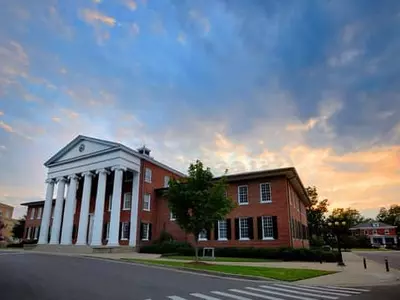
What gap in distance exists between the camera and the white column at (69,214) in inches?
1374

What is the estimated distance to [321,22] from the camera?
42.9 feet

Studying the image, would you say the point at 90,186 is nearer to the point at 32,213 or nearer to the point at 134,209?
the point at 134,209

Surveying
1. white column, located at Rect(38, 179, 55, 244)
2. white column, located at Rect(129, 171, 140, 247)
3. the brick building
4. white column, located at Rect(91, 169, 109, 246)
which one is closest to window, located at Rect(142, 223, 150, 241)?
the brick building

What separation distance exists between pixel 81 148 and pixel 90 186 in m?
4.97

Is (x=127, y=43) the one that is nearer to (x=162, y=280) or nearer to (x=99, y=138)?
(x=162, y=280)

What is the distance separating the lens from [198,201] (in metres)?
20.0

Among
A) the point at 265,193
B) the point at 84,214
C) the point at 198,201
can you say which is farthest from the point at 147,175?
the point at 198,201

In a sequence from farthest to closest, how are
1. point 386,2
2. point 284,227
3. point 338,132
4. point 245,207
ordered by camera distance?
point 245,207, point 284,227, point 338,132, point 386,2

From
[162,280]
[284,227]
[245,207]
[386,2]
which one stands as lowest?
[162,280]

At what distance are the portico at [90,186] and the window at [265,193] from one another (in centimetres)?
1374

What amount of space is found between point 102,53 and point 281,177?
18.1 meters

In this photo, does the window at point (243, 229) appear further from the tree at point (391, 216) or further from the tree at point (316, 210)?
the tree at point (391, 216)

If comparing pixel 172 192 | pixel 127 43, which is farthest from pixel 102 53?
pixel 172 192

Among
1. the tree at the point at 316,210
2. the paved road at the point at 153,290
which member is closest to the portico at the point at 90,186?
the paved road at the point at 153,290
